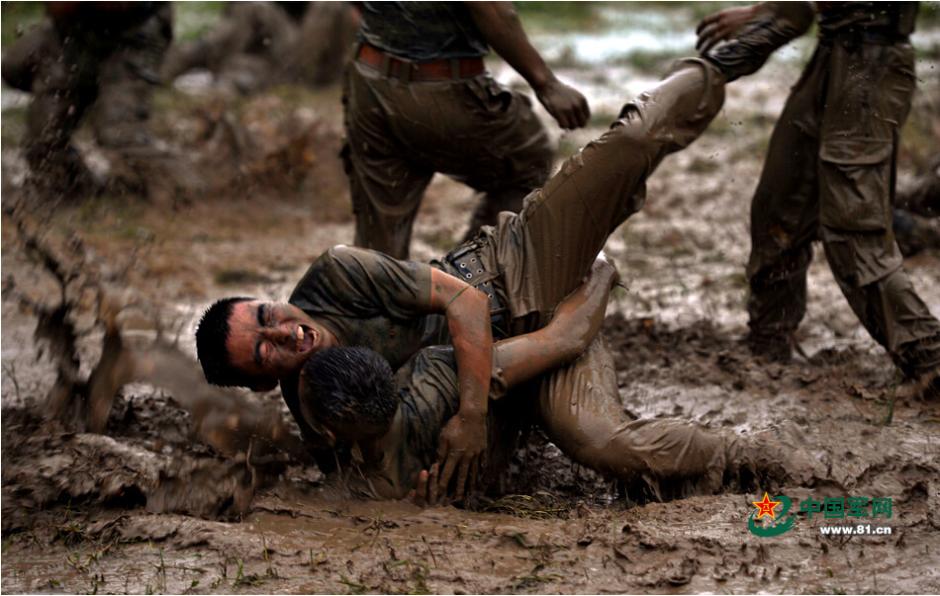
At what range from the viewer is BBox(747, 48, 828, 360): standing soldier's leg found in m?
4.91

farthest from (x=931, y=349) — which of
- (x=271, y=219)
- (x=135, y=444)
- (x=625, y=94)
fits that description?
(x=625, y=94)

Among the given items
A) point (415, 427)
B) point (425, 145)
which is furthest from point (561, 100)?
point (415, 427)

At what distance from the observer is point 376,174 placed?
5.07 meters

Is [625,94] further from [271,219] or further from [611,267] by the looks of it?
[611,267]

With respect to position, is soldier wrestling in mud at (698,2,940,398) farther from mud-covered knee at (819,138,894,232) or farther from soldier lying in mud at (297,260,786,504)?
soldier lying in mud at (297,260,786,504)

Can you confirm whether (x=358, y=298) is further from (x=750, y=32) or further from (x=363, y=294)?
(x=750, y=32)

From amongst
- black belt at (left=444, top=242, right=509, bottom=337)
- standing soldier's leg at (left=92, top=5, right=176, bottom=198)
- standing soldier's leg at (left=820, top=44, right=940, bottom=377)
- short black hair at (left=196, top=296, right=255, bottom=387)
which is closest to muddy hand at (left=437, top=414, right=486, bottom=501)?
black belt at (left=444, top=242, right=509, bottom=337)

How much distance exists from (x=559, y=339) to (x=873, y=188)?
1.55 meters

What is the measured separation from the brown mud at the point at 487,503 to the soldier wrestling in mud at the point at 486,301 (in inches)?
10.6

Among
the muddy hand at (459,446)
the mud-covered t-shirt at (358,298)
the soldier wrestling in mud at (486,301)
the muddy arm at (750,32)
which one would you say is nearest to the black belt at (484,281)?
the soldier wrestling in mud at (486,301)

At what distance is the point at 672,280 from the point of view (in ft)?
21.1

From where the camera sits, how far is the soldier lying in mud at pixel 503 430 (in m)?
3.71

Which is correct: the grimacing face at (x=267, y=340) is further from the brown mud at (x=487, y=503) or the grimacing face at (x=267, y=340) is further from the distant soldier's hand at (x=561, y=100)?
the distant soldier's hand at (x=561, y=100)

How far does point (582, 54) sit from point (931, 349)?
782cm
